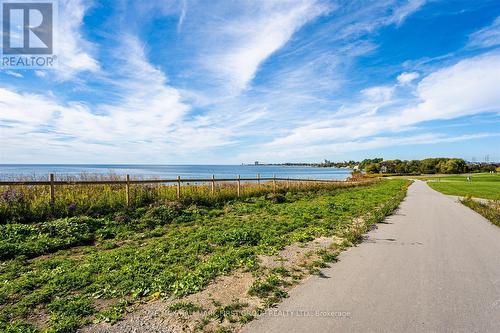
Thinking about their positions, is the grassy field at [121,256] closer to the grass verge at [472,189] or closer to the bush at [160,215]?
the bush at [160,215]

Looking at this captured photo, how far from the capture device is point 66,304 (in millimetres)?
4367

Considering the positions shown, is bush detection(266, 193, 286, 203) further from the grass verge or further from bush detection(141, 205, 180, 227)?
the grass verge

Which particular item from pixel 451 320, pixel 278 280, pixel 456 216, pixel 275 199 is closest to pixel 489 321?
pixel 451 320

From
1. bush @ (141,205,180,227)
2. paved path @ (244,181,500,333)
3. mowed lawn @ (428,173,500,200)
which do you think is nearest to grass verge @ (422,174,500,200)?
mowed lawn @ (428,173,500,200)

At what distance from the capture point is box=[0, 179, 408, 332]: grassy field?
4324 mm

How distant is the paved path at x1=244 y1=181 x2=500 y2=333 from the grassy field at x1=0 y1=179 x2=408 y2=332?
3.75 feet

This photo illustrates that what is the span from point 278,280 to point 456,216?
12077 mm

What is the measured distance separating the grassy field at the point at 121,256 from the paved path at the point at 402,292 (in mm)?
1144

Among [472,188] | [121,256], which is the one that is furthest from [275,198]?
[472,188]

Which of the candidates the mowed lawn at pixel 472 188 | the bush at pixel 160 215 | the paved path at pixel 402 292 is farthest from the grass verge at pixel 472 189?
the bush at pixel 160 215

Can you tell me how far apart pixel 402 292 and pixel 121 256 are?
5.89 m

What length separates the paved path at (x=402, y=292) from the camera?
3725 mm

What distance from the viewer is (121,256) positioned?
665 centimetres

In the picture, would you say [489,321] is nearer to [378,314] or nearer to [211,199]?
[378,314]
